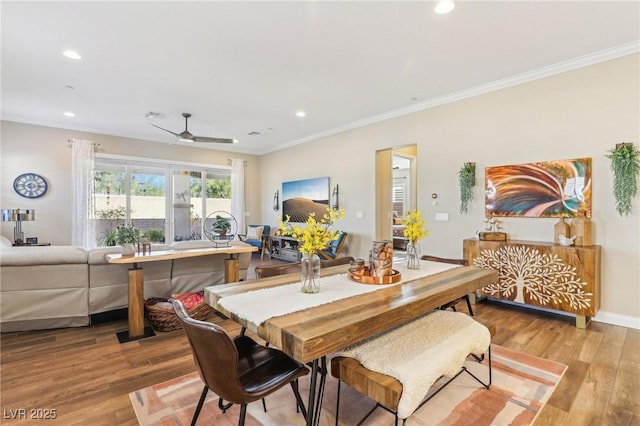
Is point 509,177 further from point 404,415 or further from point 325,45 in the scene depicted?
point 404,415

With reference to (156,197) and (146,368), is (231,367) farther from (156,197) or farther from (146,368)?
(156,197)

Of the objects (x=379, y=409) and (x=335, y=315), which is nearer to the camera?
(x=335, y=315)

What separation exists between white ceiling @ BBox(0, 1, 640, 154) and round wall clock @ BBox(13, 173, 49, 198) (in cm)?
121

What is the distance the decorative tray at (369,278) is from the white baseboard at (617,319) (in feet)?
9.37

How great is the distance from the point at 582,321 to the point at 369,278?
273 centimetres

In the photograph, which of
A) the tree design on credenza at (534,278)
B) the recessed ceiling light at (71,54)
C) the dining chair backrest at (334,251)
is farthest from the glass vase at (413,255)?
the recessed ceiling light at (71,54)

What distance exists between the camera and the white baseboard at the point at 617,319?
10.3ft

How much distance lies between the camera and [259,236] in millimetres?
7781

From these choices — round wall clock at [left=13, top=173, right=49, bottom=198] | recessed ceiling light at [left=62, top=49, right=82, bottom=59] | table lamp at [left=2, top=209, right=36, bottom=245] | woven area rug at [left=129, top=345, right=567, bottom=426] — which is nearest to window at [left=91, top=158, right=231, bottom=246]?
round wall clock at [left=13, top=173, right=49, bottom=198]

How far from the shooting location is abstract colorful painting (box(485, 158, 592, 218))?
11.2ft

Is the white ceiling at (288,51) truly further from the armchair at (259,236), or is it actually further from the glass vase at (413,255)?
the armchair at (259,236)

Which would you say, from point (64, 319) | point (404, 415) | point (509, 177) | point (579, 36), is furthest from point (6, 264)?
point (579, 36)

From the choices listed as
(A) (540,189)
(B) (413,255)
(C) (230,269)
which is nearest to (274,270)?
(B) (413,255)

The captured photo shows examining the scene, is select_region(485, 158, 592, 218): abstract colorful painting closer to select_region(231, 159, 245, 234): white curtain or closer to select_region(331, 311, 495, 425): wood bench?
select_region(331, 311, 495, 425): wood bench
